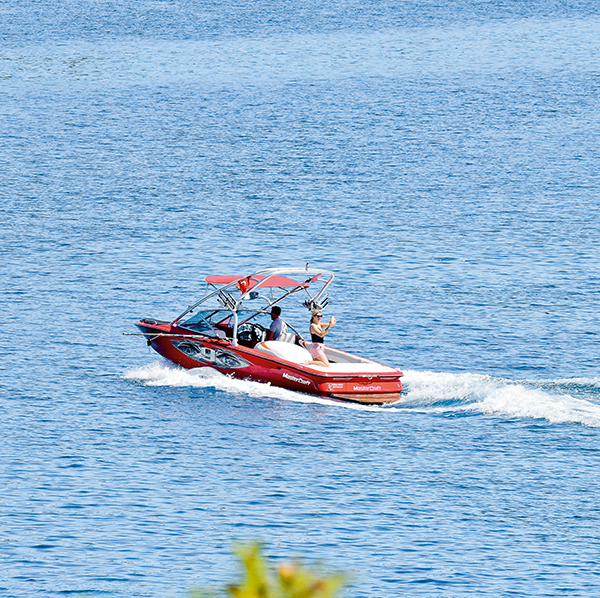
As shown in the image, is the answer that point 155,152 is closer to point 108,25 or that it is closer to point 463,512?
point 108,25

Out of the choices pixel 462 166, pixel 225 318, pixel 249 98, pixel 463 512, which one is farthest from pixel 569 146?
pixel 463 512

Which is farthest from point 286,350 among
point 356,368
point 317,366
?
point 356,368

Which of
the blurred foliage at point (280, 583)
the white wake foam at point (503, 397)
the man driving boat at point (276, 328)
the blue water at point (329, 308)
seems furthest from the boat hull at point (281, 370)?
the blurred foliage at point (280, 583)

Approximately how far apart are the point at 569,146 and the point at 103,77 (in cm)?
3705

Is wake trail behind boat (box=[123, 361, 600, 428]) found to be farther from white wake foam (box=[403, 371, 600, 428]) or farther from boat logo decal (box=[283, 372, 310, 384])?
boat logo decal (box=[283, 372, 310, 384])

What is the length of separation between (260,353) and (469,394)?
17.0ft

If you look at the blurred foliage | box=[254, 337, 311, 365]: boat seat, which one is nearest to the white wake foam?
box=[254, 337, 311, 365]: boat seat

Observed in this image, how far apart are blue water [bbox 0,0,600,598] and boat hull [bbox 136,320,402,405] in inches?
15.2

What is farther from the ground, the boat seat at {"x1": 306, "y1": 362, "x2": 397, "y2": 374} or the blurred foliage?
the blurred foliage

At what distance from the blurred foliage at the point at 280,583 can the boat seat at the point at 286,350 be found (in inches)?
857

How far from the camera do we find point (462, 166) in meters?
58.3

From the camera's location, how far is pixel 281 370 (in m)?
25.2

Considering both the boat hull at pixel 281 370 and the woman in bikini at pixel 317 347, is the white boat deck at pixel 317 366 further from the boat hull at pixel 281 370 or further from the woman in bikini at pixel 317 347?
the woman in bikini at pixel 317 347

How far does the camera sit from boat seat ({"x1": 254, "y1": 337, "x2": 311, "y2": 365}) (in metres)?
25.4
